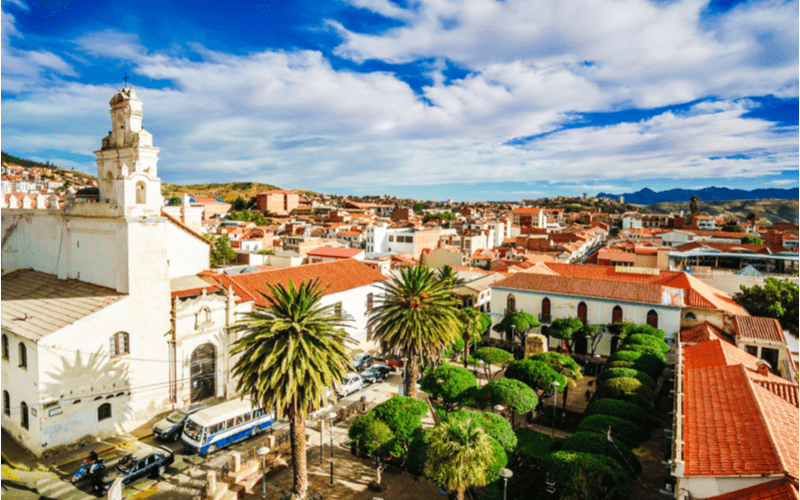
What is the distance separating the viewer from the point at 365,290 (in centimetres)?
4178

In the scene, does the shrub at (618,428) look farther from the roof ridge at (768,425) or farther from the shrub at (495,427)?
the roof ridge at (768,425)

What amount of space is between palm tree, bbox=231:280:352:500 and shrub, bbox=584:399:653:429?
1357 centimetres

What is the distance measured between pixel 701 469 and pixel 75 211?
3484 cm

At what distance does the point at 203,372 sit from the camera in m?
28.5

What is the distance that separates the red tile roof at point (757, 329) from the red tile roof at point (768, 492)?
90.0 ft

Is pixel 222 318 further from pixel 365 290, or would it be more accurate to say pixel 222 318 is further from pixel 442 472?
pixel 442 472

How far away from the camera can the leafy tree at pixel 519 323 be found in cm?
3894

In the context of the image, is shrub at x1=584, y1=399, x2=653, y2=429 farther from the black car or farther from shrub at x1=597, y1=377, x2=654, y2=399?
the black car

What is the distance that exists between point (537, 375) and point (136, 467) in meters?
21.8

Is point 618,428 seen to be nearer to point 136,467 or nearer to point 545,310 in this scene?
point 136,467

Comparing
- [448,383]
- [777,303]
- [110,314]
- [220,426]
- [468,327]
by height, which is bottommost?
[220,426]

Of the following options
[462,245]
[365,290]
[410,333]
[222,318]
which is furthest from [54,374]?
[462,245]

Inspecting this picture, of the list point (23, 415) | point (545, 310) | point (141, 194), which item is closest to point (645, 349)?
point (545, 310)

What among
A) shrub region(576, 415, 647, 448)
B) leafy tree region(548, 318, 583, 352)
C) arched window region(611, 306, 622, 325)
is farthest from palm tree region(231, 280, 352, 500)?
arched window region(611, 306, 622, 325)
